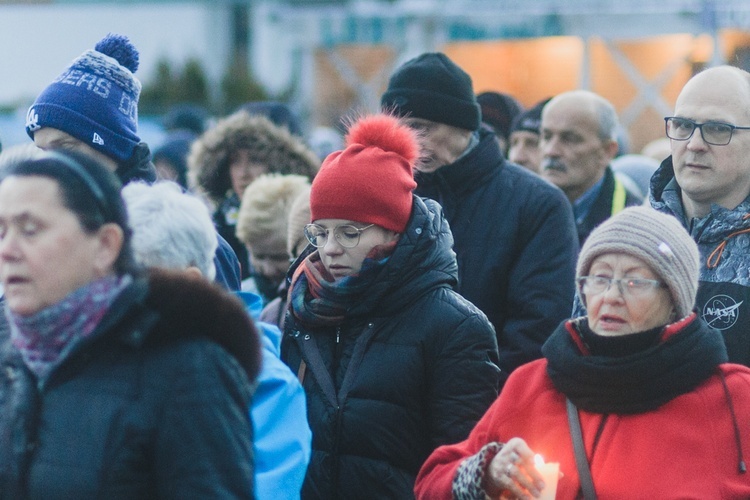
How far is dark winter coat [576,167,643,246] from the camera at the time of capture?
5.94 meters

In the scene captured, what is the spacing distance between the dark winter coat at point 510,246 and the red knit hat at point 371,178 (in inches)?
29.1

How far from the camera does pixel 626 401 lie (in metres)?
3.13

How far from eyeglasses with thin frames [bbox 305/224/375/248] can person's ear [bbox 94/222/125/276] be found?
4.28 ft

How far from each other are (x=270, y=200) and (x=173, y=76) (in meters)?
19.8

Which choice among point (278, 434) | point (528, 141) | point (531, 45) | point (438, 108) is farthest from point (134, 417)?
point (531, 45)

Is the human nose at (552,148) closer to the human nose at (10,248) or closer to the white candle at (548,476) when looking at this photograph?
the white candle at (548,476)

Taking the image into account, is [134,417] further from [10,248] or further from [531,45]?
[531,45]

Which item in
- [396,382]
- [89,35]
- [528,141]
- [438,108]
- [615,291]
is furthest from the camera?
[89,35]

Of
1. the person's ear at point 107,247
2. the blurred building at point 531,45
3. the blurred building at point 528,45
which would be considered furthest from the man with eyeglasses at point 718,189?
the blurred building at point 531,45

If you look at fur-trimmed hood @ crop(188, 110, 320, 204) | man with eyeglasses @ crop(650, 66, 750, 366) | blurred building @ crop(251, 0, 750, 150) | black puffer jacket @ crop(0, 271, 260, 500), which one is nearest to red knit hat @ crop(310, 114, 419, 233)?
man with eyeglasses @ crop(650, 66, 750, 366)

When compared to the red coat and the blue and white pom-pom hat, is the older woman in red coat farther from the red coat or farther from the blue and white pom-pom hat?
the blue and white pom-pom hat

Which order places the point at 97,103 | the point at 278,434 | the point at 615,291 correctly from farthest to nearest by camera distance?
the point at 97,103 → the point at 615,291 → the point at 278,434

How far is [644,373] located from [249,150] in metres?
3.95

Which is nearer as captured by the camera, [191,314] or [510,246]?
[191,314]
